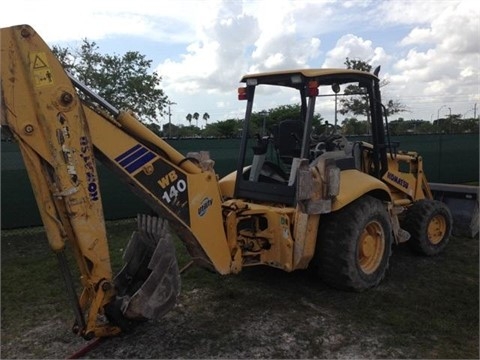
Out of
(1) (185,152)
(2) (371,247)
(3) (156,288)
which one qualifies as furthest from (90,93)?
(1) (185,152)

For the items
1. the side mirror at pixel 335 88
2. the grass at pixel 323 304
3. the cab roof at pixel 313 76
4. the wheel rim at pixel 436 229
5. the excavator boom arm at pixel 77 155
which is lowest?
the grass at pixel 323 304

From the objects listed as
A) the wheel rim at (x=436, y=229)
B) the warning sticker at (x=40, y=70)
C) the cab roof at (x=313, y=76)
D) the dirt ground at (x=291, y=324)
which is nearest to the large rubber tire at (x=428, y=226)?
the wheel rim at (x=436, y=229)

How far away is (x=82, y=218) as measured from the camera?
349 centimetres

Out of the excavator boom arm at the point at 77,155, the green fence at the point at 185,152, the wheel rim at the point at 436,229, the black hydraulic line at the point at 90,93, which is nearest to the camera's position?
the excavator boom arm at the point at 77,155

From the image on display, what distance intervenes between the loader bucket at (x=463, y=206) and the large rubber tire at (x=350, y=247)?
111 inches

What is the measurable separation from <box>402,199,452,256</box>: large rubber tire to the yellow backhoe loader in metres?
0.02

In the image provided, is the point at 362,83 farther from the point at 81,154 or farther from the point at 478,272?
the point at 81,154

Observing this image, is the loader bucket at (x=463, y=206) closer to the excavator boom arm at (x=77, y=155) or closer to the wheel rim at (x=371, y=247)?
the wheel rim at (x=371, y=247)

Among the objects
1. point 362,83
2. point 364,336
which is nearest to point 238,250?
point 364,336

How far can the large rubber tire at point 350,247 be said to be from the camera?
496 cm

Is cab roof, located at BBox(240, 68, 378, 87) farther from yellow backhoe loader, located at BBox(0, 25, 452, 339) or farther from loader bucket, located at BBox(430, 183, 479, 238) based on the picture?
loader bucket, located at BBox(430, 183, 479, 238)

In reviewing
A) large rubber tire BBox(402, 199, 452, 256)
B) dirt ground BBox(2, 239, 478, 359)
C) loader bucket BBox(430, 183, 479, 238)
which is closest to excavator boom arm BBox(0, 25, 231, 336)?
dirt ground BBox(2, 239, 478, 359)

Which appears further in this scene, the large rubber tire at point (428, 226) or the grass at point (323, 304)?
the large rubber tire at point (428, 226)

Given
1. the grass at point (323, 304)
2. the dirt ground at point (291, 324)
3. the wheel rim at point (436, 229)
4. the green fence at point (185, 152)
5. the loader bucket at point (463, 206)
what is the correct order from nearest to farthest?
the dirt ground at point (291, 324) < the grass at point (323, 304) < the wheel rim at point (436, 229) < the loader bucket at point (463, 206) < the green fence at point (185, 152)
